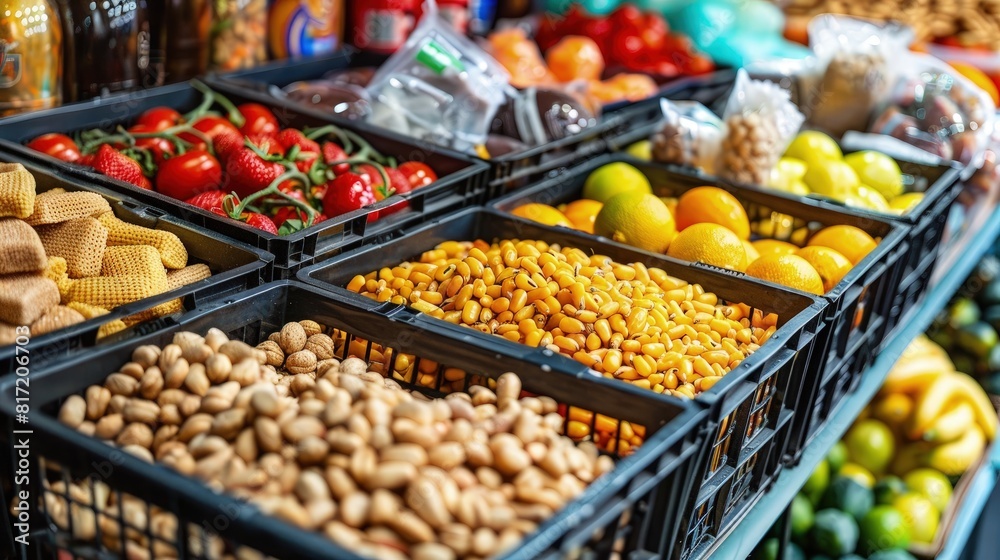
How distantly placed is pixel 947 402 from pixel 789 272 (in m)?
1.60

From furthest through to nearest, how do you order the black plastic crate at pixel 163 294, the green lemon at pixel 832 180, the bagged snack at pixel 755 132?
the green lemon at pixel 832 180 → the bagged snack at pixel 755 132 → the black plastic crate at pixel 163 294

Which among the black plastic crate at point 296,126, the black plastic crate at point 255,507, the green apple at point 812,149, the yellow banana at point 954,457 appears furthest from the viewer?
the yellow banana at point 954,457

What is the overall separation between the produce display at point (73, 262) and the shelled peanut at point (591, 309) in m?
0.35

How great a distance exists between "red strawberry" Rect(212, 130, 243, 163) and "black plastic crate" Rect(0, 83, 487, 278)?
10.6 inches

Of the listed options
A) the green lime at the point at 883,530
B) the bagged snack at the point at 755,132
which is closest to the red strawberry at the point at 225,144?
the bagged snack at the point at 755,132

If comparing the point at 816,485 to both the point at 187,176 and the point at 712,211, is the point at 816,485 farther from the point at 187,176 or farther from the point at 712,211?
the point at 187,176

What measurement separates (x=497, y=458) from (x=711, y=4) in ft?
9.46

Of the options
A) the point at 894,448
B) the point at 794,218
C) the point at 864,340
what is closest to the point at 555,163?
the point at 794,218

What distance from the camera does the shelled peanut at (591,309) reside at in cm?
144

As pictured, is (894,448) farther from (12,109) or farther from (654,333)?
(12,109)

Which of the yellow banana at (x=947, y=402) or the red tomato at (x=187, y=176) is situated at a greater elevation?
the red tomato at (x=187, y=176)

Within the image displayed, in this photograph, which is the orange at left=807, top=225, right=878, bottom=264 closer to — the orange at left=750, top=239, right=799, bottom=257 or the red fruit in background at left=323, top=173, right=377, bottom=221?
the orange at left=750, top=239, right=799, bottom=257

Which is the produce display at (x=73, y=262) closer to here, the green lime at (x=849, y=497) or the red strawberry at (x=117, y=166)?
the red strawberry at (x=117, y=166)

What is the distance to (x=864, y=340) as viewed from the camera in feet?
6.70
